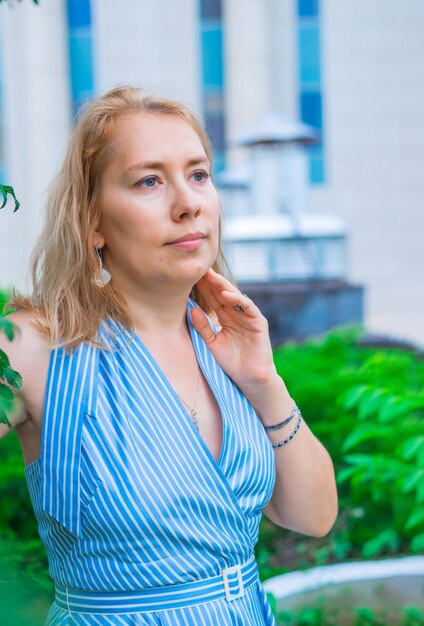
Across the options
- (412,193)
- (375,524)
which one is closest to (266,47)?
(412,193)

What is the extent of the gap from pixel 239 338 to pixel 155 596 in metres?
0.58

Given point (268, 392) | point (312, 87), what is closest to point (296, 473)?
point (268, 392)

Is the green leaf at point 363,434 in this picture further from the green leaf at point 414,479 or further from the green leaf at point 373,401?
the green leaf at point 414,479

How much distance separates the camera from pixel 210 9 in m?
18.9

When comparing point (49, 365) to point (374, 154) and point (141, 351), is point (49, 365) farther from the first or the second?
point (374, 154)

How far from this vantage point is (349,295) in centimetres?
953

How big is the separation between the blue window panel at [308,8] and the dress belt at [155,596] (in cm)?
1852

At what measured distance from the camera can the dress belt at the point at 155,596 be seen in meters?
1.64

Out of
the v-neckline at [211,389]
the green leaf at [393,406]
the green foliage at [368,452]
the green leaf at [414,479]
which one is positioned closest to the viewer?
the v-neckline at [211,389]

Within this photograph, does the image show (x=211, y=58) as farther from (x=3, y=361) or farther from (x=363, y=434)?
(x=3, y=361)

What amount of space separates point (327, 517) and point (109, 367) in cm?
68

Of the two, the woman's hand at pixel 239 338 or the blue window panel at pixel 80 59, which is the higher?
the blue window panel at pixel 80 59

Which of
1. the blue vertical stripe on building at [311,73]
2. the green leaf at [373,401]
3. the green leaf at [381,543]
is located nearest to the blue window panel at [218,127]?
the blue vertical stripe on building at [311,73]

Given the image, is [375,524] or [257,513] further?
[375,524]
